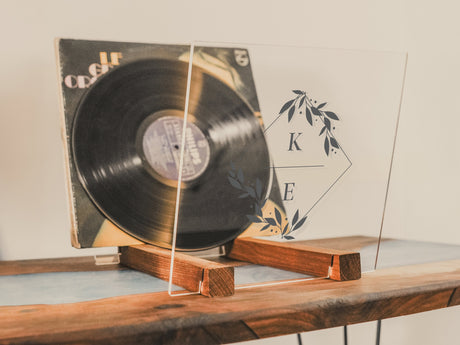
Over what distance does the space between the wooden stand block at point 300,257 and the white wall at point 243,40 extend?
518mm

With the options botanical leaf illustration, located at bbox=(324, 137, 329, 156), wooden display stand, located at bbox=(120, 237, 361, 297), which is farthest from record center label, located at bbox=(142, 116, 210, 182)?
botanical leaf illustration, located at bbox=(324, 137, 329, 156)

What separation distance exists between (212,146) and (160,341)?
45 centimetres

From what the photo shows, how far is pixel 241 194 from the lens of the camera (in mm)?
825

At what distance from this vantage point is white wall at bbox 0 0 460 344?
1242mm

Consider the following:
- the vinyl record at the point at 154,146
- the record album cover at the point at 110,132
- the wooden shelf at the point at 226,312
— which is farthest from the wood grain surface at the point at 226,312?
the record album cover at the point at 110,132

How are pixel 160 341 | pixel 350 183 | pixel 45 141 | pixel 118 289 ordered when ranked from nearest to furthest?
pixel 160 341
pixel 118 289
pixel 350 183
pixel 45 141

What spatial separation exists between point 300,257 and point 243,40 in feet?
2.52

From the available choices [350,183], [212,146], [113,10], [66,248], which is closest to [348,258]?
[350,183]

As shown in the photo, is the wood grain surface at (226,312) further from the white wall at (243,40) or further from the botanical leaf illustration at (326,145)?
the white wall at (243,40)

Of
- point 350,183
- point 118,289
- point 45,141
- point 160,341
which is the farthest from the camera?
point 45,141

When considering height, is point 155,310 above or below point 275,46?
below

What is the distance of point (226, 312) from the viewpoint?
626 millimetres

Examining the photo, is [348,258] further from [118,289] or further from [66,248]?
[66,248]

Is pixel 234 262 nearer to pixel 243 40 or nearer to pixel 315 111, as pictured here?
pixel 315 111
